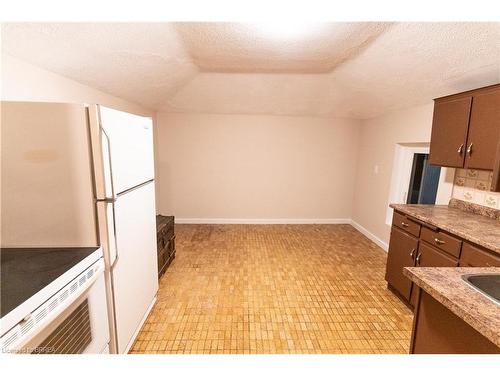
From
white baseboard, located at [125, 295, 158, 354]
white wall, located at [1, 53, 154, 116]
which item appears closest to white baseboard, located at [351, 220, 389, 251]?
white baseboard, located at [125, 295, 158, 354]

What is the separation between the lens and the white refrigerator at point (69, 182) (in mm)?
1199

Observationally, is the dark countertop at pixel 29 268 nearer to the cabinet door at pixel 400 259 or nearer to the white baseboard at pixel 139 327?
the white baseboard at pixel 139 327

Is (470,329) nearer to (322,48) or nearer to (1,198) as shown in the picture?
(1,198)

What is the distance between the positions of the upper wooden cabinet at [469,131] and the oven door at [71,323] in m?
2.74

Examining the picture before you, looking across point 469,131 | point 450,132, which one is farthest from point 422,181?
point 469,131

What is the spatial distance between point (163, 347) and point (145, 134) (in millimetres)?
1631

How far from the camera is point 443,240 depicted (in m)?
1.86

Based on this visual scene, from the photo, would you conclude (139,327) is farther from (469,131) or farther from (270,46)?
(469,131)

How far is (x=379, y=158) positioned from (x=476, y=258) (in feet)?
8.37

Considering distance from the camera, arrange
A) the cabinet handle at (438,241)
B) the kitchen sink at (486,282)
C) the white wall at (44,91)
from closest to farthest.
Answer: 1. the kitchen sink at (486,282)
2. the white wall at (44,91)
3. the cabinet handle at (438,241)

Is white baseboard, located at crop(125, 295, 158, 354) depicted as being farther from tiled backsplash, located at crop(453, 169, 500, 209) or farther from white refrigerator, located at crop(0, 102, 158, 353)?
tiled backsplash, located at crop(453, 169, 500, 209)

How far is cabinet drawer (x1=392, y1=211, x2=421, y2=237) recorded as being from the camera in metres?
2.14

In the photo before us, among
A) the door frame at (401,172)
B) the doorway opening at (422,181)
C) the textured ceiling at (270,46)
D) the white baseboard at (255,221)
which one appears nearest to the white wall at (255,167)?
the white baseboard at (255,221)

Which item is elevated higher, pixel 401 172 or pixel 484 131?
pixel 484 131
